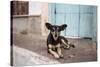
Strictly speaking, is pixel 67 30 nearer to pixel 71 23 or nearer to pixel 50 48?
pixel 71 23

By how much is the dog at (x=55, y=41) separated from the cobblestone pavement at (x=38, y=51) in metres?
0.06

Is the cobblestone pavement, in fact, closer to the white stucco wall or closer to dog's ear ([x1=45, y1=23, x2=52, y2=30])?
dog's ear ([x1=45, y1=23, x2=52, y2=30])

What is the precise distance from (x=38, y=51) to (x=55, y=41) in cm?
28

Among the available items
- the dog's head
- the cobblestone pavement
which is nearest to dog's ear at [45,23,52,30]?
the dog's head

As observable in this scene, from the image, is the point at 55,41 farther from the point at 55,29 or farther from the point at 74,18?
the point at 74,18

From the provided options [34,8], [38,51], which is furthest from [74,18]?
[38,51]

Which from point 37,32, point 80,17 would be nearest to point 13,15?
point 37,32

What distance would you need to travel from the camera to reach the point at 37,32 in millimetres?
2326

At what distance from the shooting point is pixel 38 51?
2.32 meters

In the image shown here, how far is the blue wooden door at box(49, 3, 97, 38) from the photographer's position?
2.40 meters

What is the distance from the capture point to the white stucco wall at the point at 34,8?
90.3 inches

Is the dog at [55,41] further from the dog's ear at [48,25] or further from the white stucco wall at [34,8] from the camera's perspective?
the white stucco wall at [34,8]
